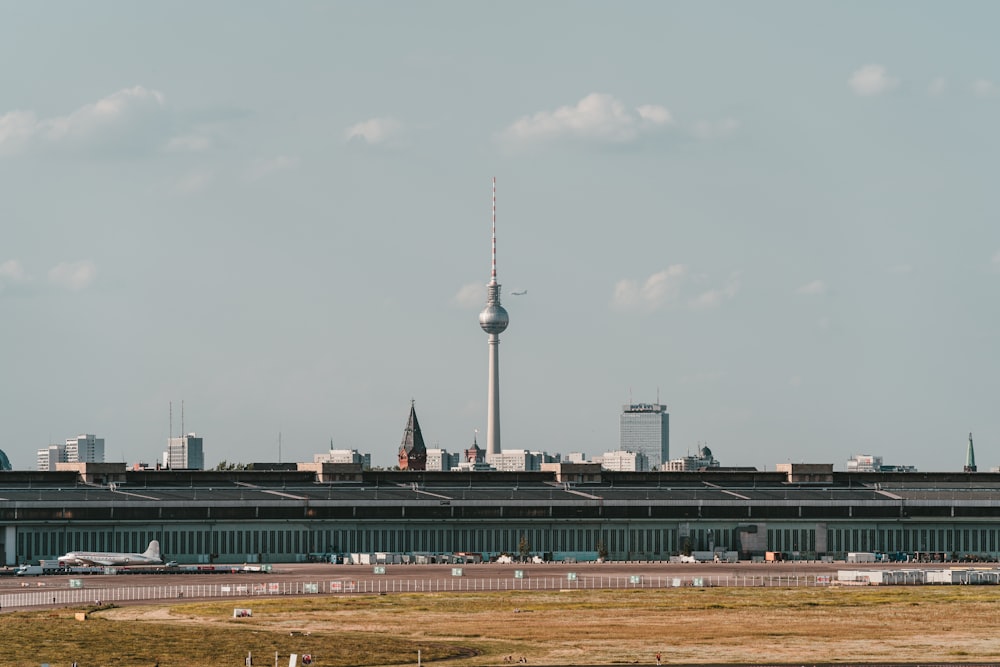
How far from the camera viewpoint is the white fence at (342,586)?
14650cm

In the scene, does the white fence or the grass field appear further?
the white fence

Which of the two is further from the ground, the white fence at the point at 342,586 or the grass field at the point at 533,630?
the white fence at the point at 342,586

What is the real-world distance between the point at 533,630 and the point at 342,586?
4350 cm

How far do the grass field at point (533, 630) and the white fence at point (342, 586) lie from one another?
321 inches

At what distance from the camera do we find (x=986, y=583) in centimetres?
17112

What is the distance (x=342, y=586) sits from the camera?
524ft

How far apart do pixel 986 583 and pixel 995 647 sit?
66042 millimetres

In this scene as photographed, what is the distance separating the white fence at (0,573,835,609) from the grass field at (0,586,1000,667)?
815 centimetres

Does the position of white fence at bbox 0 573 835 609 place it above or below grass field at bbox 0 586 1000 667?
above

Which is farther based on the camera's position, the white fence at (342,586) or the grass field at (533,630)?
the white fence at (342,586)

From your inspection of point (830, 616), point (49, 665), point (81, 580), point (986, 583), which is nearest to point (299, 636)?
point (49, 665)

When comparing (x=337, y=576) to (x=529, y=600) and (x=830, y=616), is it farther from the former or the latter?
(x=830, y=616)

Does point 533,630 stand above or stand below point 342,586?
below

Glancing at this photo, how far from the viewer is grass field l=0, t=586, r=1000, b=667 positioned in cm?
10356
